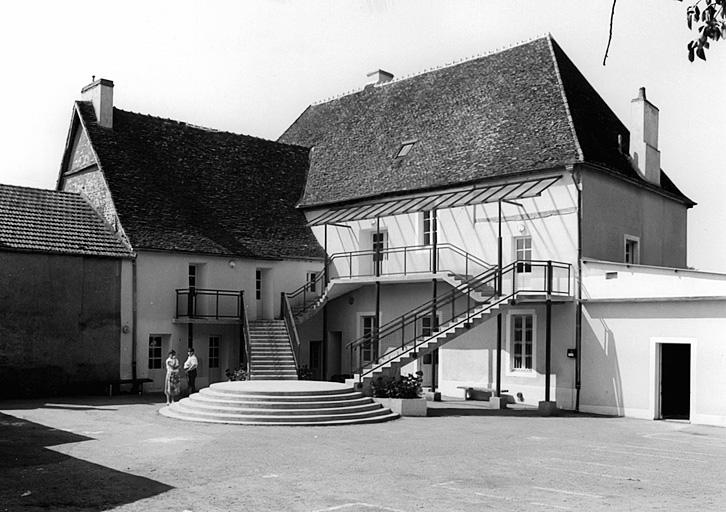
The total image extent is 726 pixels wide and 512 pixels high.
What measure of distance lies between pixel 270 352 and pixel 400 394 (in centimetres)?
670

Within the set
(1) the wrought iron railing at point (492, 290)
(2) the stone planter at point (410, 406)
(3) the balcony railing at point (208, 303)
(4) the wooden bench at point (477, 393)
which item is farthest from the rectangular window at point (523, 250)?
(3) the balcony railing at point (208, 303)

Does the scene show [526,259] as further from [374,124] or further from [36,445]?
[36,445]

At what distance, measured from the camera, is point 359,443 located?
53.0 feet

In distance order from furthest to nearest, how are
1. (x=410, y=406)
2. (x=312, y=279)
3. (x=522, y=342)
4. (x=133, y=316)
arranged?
(x=312, y=279) → (x=133, y=316) → (x=522, y=342) → (x=410, y=406)

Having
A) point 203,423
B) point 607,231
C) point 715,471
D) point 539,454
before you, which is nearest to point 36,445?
Answer: point 203,423

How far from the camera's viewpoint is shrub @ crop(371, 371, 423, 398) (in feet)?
70.7

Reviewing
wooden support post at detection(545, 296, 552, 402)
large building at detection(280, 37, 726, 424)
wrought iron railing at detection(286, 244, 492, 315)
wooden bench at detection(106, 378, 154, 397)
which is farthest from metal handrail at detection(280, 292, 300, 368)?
wooden support post at detection(545, 296, 552, 402)

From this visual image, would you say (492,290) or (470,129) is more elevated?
(470,129)

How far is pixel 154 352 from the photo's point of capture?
88.7 ft

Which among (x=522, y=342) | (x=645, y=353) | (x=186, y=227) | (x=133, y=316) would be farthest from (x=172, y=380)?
(x=645, y=353)

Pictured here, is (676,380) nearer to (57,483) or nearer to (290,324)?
(290,324)

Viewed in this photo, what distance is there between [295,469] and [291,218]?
758 inches

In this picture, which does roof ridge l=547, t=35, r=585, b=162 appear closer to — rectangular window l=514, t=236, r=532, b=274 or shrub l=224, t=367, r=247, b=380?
rectangular window l=514, t=236, r=532, b=274

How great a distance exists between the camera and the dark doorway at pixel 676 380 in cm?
2345
